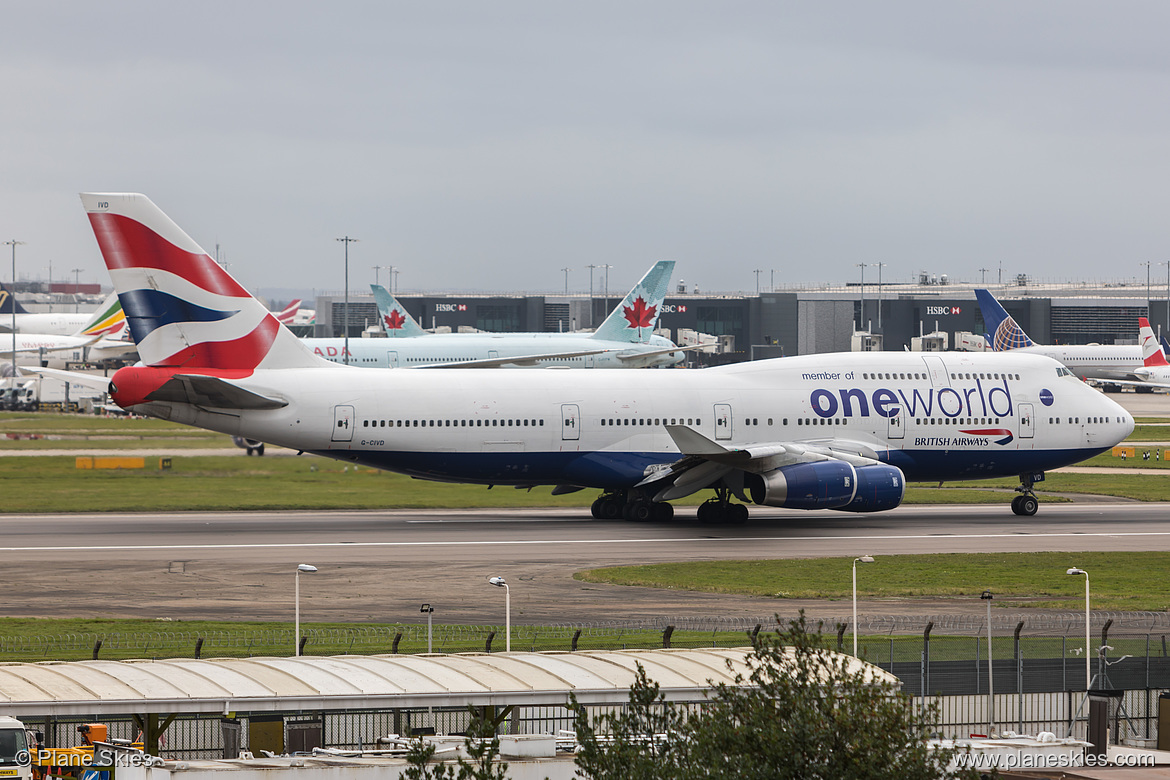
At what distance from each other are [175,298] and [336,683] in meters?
27.7

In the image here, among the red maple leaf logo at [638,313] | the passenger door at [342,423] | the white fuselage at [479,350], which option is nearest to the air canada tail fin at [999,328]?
the red maple leaf logo at [638,313]

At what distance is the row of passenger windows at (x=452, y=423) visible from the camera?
1788 inches

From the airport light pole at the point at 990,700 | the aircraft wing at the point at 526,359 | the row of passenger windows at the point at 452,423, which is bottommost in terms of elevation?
the airport light pole at the point at 990,700

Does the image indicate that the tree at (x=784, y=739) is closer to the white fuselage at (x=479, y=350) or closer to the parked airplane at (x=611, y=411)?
the parked airplane at (x=611, y=411)

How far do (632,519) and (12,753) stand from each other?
32.3 m

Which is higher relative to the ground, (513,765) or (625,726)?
(625,726)

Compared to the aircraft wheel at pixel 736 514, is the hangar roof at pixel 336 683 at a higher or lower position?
higher

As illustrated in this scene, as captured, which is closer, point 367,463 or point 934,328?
point 367,463

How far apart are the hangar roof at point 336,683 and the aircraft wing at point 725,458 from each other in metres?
23.5

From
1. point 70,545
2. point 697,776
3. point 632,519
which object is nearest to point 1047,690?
point 697,776

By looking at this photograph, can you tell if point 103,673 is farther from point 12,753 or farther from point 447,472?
point 447,472

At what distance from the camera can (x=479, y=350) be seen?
326ft

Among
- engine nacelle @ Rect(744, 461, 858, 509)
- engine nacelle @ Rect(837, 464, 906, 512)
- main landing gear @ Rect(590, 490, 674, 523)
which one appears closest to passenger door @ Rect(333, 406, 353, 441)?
main landing gear @ Rect(590, 490, 674, 523)

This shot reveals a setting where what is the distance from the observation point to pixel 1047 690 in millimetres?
24547
